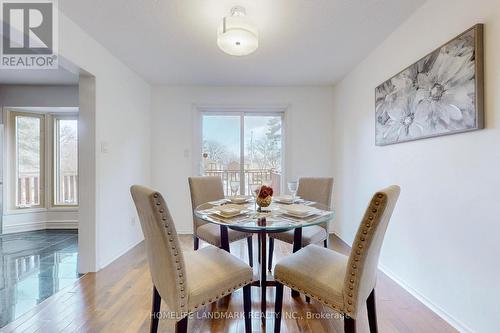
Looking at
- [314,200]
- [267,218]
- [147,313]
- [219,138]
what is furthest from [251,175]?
[147,313]

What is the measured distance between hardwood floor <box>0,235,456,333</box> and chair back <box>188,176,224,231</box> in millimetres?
809

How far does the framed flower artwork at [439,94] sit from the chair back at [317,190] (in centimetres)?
71

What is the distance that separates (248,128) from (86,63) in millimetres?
2289

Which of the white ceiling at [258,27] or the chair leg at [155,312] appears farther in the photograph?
the white ceiling at [258,27]

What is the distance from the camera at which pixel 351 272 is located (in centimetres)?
120

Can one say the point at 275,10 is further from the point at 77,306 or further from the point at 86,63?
the point at 77,306

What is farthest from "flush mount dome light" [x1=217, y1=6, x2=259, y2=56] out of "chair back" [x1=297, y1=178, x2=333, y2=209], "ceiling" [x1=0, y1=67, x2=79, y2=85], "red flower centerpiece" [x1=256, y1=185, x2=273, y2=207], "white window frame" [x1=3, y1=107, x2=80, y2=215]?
"white window frame" [x1=3, y1=107, x2=80, y2=215]

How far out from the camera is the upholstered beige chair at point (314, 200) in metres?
2.13

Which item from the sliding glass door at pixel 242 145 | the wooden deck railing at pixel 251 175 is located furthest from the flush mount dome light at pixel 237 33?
the wooden deck railing at pixel 251 175

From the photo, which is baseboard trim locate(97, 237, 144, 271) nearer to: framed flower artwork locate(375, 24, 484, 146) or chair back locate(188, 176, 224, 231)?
chair back locate(188, 176, 224, 231)

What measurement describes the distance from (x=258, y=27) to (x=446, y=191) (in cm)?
196

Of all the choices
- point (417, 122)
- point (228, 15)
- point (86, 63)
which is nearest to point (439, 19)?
point (417, 122)

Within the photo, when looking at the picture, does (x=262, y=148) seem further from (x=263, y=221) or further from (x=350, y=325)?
(x=350, y=325)

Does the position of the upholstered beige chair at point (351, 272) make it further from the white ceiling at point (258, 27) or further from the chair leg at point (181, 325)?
the white ceiling at point (258, 27)
